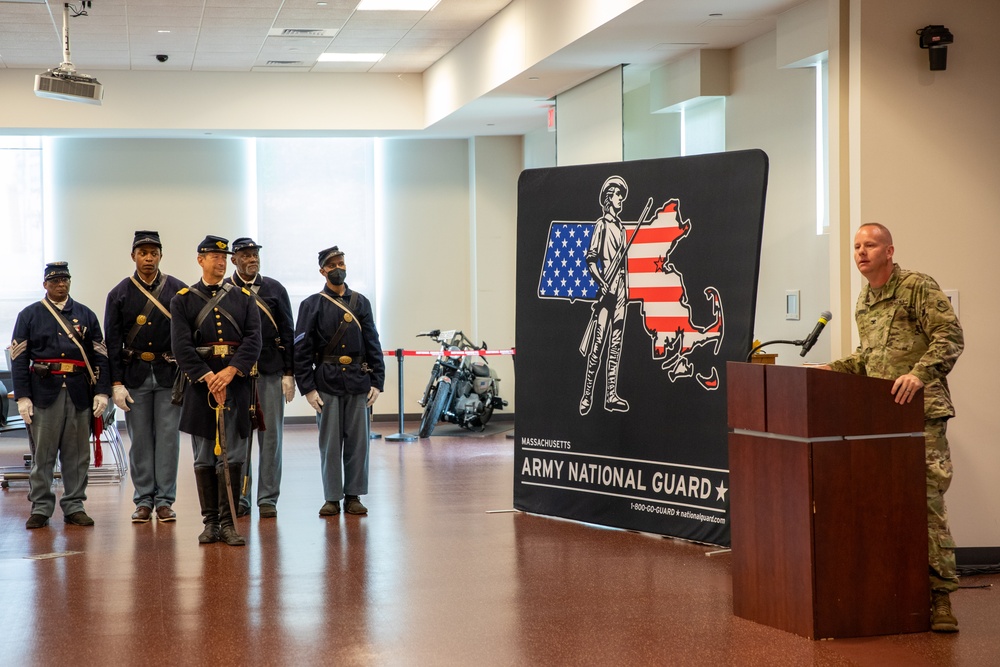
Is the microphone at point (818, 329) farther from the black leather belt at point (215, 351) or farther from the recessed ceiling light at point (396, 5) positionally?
the recessed ceiling light at point (396, 5)

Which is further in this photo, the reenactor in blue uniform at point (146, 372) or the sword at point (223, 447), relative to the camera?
the reenactor in blue uniform at point (146, 372)

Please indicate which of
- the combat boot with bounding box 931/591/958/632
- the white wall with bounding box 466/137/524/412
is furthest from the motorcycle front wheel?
the combat boot with bounding box 931/591/958/632

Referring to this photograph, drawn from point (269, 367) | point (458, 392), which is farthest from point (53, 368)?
point (458, 392)

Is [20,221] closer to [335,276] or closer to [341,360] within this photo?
[335,276]

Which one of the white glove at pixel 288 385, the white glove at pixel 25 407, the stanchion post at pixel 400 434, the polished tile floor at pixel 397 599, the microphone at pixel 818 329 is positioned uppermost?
the microphone at pixel 818 329

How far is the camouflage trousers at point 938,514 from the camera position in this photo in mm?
4594

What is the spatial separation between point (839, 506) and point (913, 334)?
810 mm

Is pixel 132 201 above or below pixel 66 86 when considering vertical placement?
below

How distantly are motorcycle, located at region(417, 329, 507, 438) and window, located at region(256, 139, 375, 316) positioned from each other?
1903mm

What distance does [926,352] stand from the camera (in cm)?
461

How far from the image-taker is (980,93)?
18.5 ft

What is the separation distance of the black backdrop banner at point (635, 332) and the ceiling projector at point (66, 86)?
4170 mm

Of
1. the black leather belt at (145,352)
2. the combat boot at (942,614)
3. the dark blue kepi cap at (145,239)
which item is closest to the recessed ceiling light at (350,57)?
the dark blue kepi cap at (145,239)

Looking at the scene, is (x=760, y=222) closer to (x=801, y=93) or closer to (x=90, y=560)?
(x=801, y=93)
